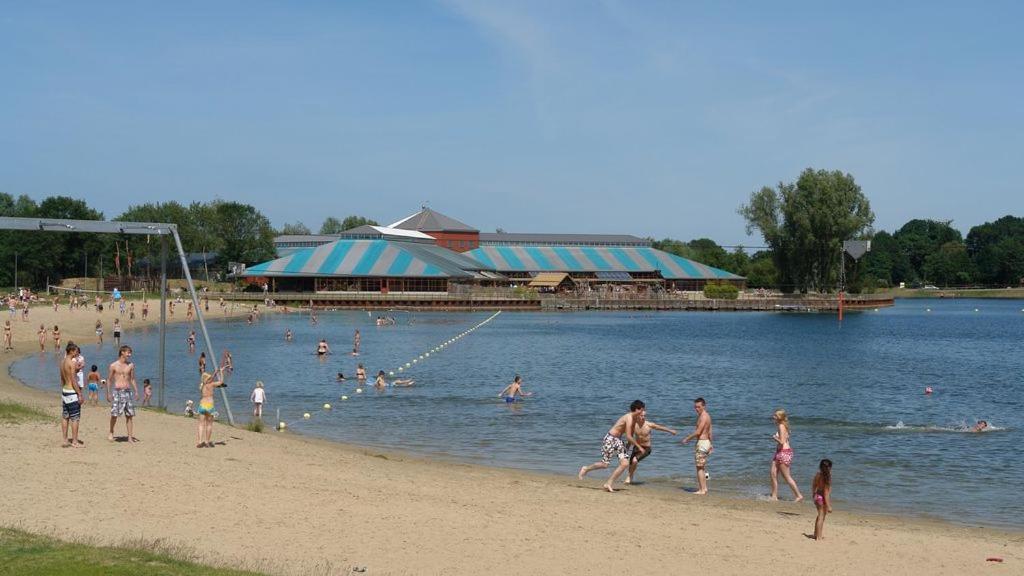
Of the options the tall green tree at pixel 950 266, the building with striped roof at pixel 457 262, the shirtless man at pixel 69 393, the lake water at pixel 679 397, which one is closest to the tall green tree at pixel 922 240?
the tall green tree at pixel 950 266

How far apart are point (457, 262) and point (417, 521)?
106 m

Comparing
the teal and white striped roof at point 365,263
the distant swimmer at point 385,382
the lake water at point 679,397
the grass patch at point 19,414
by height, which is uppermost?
the teal and white striped roof at point 365,263

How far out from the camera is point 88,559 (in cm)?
899

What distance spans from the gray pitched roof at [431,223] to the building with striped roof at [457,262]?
5.6 inches

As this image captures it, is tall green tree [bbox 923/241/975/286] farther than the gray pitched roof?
Yes

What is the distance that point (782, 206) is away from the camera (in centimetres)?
10475

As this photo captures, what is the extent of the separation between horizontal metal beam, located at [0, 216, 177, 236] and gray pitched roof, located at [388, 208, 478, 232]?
116972mm

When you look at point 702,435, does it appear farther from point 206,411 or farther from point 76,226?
point 76,226

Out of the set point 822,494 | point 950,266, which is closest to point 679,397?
point 822,494

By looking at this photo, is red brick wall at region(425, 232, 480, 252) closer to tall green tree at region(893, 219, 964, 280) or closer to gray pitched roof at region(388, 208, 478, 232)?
gray pitched roof at region(388, 208, 478, 232)

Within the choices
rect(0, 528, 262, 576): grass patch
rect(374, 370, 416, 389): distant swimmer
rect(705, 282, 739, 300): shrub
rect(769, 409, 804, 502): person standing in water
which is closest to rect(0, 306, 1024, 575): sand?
rect(769, 409, 804, 502): person standing in water

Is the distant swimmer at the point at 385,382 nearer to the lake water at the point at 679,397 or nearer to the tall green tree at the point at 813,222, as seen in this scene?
the lake water at the point at 679,397

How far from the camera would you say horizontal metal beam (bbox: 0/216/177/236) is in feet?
67.9

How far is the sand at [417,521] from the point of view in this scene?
11.2 m
